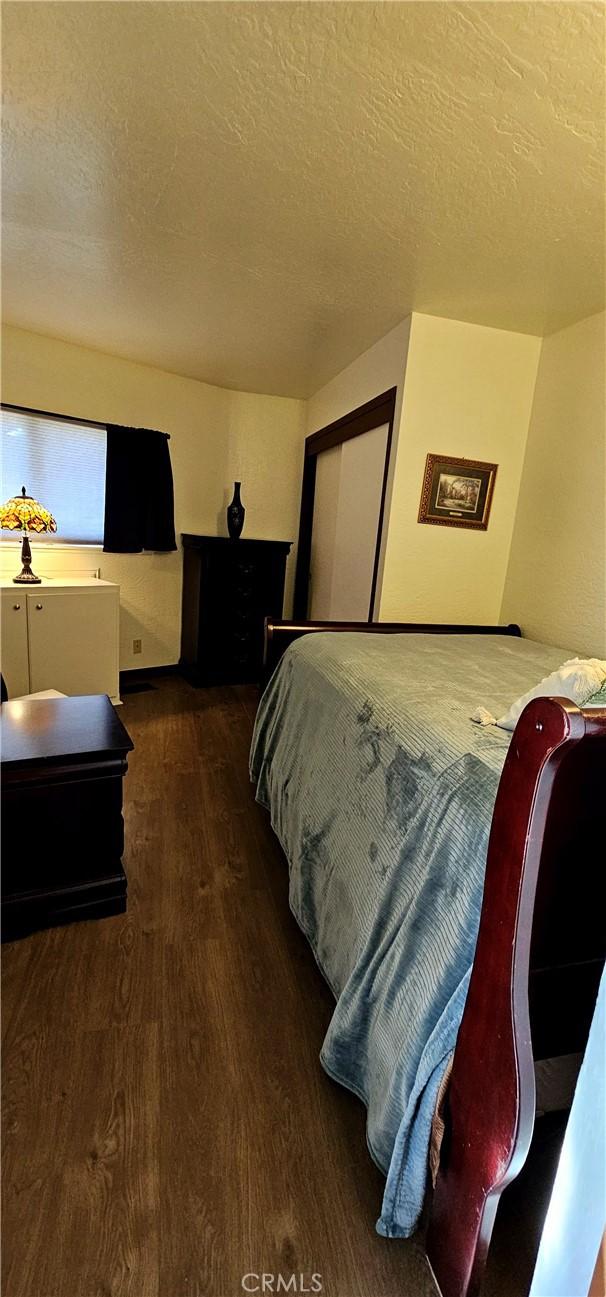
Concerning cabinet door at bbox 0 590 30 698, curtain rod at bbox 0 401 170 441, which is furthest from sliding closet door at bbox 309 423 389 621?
cabinet door at bbox 0 590 30 698

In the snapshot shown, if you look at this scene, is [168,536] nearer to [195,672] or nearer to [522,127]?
[195,672]

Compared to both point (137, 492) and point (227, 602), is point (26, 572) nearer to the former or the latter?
point (137, 492)

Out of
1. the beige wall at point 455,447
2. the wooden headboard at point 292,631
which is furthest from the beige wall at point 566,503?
the wooden headboard at point 292,631

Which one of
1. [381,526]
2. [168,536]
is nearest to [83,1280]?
[381,526]

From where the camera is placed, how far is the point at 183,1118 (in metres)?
0.99

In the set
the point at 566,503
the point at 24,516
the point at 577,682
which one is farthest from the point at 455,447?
the point at 24,516

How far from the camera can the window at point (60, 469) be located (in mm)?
3084

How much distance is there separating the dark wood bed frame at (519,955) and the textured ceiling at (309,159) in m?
1.51

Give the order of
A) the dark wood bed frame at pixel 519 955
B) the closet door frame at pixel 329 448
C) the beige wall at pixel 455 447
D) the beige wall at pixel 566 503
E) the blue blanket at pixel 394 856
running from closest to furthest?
1. the dark wood bed frame at pixel 519 955
2. the blue blanket at pixel 394 856
3. the beige wall at pixel 566 503
4. the beige wall at pixel 455 447
5. the closet door frame at pixel 329 448

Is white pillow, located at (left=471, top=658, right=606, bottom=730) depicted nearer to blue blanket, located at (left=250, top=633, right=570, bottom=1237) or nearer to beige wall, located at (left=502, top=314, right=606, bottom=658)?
blue blanket, located at (left=250, top=633, right=570, bottom=1237)

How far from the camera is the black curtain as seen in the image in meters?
3.41

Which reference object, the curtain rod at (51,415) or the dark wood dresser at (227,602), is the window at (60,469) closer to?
the curtain rod at (51,415)

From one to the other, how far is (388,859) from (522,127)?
1843mm

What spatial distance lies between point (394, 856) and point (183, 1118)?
26.2 inches
